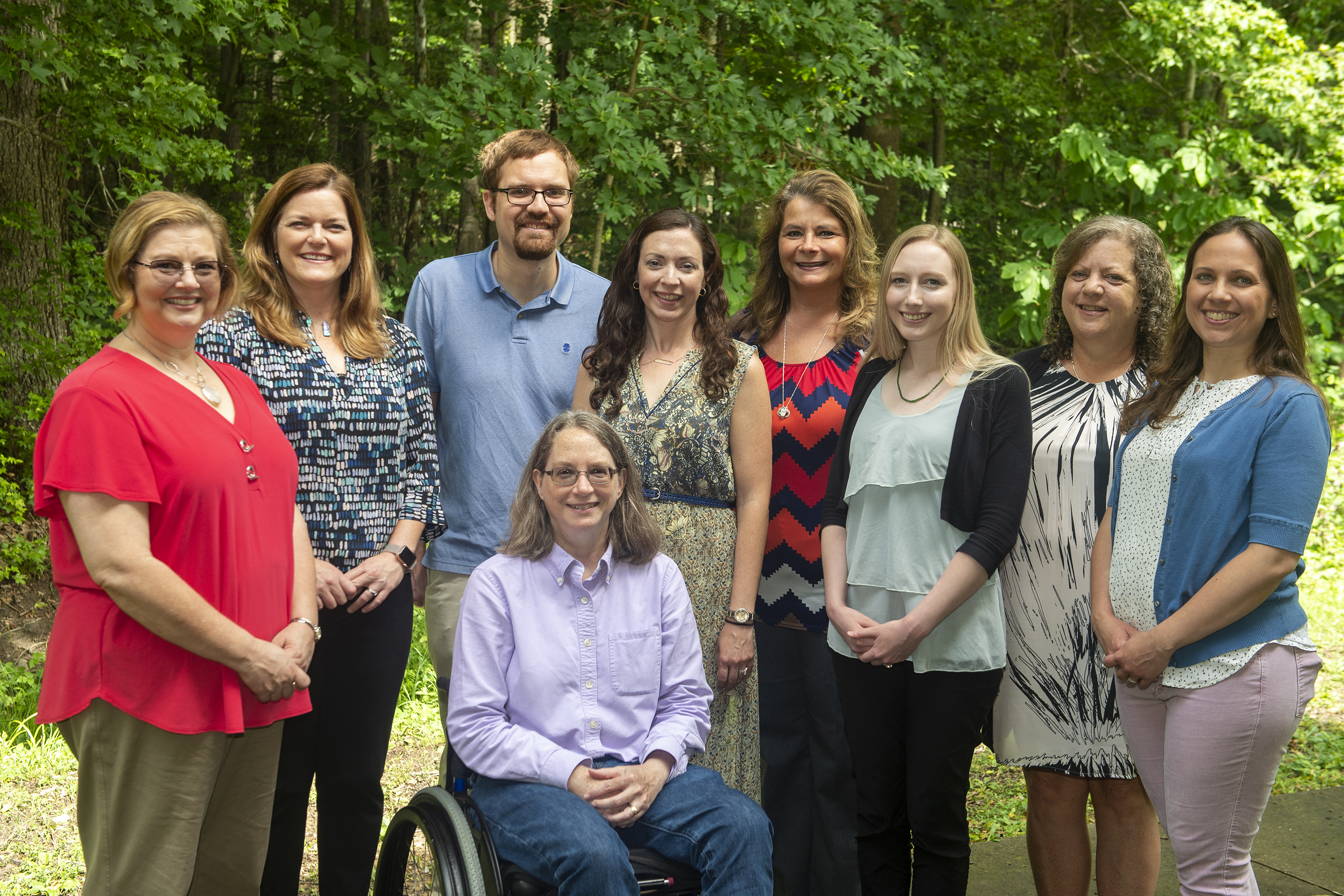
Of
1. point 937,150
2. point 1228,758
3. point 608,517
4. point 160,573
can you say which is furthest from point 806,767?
point 937,150

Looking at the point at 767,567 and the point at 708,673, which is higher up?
the point at 767,567

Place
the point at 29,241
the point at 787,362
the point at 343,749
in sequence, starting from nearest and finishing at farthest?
the point at 343,749
the point at 787,362
the point at 29,241

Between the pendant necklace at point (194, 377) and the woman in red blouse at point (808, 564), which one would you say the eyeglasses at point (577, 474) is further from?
the pendant necklace at point (194, 377)

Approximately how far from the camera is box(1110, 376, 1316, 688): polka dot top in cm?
223

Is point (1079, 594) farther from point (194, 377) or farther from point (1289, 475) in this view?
point (194, 377)

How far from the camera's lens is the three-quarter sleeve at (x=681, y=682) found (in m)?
2.32

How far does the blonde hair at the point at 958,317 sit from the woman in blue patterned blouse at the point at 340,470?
51.2 inches

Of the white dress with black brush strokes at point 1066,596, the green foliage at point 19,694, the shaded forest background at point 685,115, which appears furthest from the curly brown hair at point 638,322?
the green foliage at point 19,694

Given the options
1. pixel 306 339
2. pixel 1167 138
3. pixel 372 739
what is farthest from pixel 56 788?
pixel 1167 138

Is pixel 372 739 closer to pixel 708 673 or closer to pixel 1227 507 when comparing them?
pixel 708 673

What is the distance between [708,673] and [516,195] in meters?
1.44

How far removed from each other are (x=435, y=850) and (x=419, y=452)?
40.8 inches

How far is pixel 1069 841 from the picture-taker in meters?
2.67

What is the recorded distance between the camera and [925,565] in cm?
245
